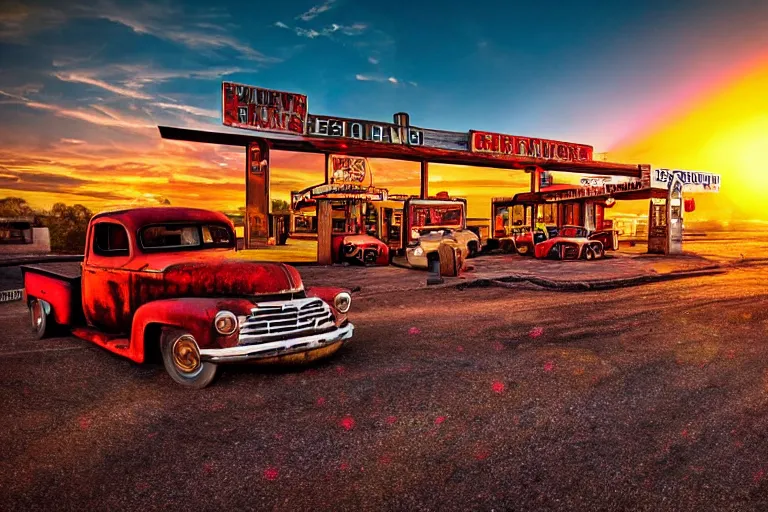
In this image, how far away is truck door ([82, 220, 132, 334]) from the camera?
524 cm

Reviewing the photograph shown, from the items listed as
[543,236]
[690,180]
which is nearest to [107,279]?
[543,236]

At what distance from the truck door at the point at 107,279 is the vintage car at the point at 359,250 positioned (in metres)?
11.5

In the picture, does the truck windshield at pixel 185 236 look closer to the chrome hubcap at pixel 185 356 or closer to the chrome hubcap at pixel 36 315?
the chrome hubcap at pixel 185 356

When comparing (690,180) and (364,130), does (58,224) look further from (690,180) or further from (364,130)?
(690,180)

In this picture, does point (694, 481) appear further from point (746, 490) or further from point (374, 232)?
point (374, 232)

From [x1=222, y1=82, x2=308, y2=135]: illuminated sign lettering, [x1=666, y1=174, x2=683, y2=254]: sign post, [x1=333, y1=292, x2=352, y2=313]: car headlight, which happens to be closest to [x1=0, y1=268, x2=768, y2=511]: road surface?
[x1=333, y1=292, x2=352, y2=313]: car headlight

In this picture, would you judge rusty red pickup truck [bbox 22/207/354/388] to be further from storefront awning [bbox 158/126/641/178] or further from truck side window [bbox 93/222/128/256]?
storefront awning [bbox 158/126/641/178]

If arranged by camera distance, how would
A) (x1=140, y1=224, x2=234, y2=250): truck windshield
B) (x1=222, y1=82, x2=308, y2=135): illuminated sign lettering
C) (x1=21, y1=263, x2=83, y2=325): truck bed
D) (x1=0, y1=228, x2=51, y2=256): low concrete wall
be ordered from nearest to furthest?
(x1=140, y1=224, x2=234, y2=250): truck windshield, (x1=21, y1=263, x2=83, y2=325): truck bed, (x1=222, y1=82, x2=308, y2=135): illuminated sign lettering, (x1=0, y1=228, x2=51, y2=256): low concrete wall

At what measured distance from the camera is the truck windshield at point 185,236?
539 centimetres

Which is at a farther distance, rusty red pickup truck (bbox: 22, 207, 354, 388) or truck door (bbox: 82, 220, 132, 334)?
truck door (bbox: 82, 220, 132, 334)

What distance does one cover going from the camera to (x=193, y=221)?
231 inches

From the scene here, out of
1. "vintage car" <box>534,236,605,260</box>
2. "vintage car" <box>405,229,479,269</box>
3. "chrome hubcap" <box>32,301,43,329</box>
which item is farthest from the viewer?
"vintage car" <box>534,236,605,260</box>

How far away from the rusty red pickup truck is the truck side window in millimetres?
13

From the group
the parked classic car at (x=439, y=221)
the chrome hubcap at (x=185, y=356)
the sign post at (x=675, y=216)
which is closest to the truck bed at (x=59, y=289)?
the chrome hubcap at (x=185, y=356)
